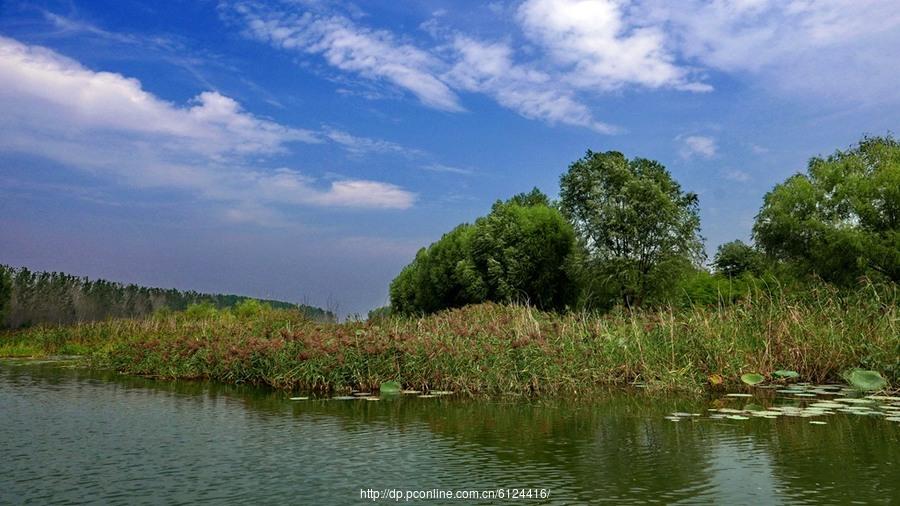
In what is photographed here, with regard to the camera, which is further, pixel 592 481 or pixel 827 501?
pixel 592 481

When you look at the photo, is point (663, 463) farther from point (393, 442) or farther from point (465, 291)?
point (465, 291)

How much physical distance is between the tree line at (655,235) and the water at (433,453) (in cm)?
2106

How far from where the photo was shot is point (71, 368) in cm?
1371

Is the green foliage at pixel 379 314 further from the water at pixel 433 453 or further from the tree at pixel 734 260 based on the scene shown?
the tree at pixel 734 260

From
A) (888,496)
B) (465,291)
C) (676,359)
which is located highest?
(465,291)

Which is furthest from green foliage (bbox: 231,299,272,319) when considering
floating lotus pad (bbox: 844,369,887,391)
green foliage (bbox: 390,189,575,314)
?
floating lotus pad (bbox: 844,369,887,391)

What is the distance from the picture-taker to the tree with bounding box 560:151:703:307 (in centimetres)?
3039

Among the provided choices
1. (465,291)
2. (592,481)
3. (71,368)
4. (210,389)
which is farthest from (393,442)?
(465,291)

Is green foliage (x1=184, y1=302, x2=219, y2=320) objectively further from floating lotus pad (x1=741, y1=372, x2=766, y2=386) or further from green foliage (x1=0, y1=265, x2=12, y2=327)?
green foliage (x1=0, y1=265, x2=12, y2=327)

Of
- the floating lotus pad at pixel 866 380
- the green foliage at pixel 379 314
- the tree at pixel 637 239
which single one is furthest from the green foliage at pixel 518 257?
the floating lotus pad at pixel 866 380

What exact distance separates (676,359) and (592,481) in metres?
6.19

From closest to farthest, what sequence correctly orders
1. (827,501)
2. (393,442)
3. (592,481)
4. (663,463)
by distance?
(827,501) < (592,481) < (663,463) < (393,442)

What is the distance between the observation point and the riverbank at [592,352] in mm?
8992

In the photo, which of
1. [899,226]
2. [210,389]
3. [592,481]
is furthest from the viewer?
[899,226]
